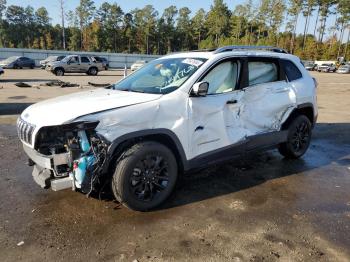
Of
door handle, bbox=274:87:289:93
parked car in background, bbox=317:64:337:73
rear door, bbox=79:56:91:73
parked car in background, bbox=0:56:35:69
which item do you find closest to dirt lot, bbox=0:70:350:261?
door handle, bbox=274:87:289:93

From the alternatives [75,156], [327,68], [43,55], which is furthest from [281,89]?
[327,68]

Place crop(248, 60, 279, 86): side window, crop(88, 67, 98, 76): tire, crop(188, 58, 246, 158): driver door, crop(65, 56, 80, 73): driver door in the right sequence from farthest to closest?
crop(88, 67, 98, 76): tire → crop(65, 56, 80, 73): driver door → crop(248, 60, 279, 86): side window → crop(188, 58, 246, 158): driver door

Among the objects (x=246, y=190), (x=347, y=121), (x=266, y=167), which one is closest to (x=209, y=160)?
(x=246, y=190)

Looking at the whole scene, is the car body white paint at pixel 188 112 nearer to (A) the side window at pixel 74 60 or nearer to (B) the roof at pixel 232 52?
(B) the roof at pixel 232 52

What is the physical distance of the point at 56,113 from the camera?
3758mm

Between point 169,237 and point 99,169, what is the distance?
1.03 metres

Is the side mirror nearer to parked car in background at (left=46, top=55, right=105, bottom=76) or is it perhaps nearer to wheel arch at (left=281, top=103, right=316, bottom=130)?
wheel arch at (left=281, top=103, right=316, bottom=130)

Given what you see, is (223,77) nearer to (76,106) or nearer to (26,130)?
(76,106)

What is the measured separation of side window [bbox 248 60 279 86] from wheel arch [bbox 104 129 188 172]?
65.7 inches

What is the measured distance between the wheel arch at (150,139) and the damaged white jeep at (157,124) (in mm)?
12

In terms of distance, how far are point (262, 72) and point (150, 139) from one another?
2.36m

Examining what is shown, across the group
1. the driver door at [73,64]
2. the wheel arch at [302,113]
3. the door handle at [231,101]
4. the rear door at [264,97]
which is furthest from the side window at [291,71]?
the driver door at [73,64]

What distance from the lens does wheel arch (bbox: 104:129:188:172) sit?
3.76 meters

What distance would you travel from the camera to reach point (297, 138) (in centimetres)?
619
